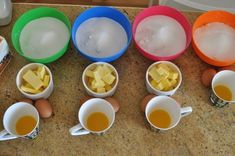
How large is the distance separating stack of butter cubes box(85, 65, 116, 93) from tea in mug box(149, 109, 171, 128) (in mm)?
152

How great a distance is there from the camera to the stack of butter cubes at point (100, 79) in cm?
95

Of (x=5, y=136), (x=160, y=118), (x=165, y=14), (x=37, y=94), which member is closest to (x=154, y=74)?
(x=160, y=118)

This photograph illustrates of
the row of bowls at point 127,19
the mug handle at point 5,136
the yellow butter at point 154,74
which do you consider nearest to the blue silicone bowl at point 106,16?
the row of bowls at point 127,19

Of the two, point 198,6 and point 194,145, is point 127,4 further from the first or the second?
point 194,145

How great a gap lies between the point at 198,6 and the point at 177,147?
2.08ft

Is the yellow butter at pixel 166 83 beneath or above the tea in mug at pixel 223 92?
above

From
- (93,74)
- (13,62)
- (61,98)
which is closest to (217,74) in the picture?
(93,74)

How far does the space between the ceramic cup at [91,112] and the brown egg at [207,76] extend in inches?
12.3

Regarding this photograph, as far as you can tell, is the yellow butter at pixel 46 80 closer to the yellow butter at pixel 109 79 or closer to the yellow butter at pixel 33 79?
the yellow butter at pixel 33 79

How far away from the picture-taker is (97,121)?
927mm

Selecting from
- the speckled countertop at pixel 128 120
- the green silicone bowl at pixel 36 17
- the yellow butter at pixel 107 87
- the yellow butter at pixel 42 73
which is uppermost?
the green silicone bowl at pixel 36 17

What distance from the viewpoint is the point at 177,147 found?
0.92 metres

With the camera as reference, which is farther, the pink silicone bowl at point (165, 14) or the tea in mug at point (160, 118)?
the pink silicone bowl at point (165, 14)

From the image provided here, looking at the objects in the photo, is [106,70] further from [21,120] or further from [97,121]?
[21,120]
